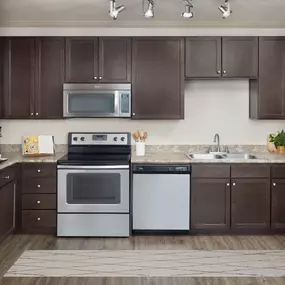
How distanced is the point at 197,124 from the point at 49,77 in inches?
71.6

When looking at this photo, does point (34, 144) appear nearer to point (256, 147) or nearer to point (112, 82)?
point (112, 82)

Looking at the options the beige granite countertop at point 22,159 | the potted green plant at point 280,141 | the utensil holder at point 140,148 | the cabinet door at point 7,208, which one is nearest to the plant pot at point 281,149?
the potted green plant at point 280,141

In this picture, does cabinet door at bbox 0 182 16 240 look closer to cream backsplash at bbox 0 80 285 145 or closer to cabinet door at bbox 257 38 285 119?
cream backsplash at bbox 0 80 285 145

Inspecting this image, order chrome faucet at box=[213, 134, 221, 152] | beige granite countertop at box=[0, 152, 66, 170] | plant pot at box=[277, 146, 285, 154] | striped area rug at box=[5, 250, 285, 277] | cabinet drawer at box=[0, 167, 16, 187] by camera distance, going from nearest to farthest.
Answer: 1. striped area rug at box=[5, 250, 285, 277]
2. cabinet drawer at box=[0, 167, 16, 187]
3. beige granite countertop at box=[0, 152, 66, 170]
4. plant pot at box=[277, 146, 285, 154]
5. chrome faucet at box=[213, 134, 221, 152]

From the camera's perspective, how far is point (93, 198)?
14.5 ft

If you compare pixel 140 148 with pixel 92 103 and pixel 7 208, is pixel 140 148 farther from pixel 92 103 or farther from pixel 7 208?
pixel 7 208

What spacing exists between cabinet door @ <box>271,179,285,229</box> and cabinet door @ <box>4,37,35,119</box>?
2.78 meters

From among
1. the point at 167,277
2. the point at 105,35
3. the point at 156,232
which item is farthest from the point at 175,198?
the point at 105,35

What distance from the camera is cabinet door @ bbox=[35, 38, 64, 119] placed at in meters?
4.79

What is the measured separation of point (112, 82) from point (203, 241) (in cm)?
199

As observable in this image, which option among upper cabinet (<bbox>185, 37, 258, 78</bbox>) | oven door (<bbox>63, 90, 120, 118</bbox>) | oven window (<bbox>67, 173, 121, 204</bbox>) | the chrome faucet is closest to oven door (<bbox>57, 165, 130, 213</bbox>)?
oven window (<bbox>67, 173, 121, 204</bbox>)

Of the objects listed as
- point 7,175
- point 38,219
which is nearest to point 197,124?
point 38,219

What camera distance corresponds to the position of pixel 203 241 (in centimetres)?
434

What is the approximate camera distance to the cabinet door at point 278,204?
4441mm
